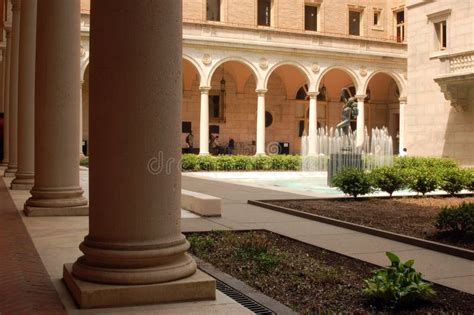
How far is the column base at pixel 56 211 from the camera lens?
9398 millimetres

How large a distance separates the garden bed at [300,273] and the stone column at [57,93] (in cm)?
233

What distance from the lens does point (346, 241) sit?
28.2 feet

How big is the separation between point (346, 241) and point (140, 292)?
4.91 meters

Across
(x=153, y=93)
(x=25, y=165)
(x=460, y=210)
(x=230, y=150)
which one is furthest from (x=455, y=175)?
(x=230, y=150)

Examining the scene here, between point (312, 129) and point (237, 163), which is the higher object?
point (312, 129)

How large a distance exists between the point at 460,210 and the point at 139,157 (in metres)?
5.81

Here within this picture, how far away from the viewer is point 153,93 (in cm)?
438

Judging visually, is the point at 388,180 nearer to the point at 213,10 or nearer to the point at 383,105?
the point at 213,10

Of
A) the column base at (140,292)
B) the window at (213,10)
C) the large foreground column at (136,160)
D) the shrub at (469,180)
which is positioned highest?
the window at (213,10)

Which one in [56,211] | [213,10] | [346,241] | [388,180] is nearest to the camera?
[346,241]

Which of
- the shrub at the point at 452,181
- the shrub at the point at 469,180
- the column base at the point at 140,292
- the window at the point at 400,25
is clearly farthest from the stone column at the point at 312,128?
the column base at the point at 140,292

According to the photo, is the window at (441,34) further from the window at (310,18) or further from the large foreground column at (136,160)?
the large foreground column at (136,160)

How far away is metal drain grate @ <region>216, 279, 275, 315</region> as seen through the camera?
15.4 ft

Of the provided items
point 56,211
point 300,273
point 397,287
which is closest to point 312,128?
point 56,211
